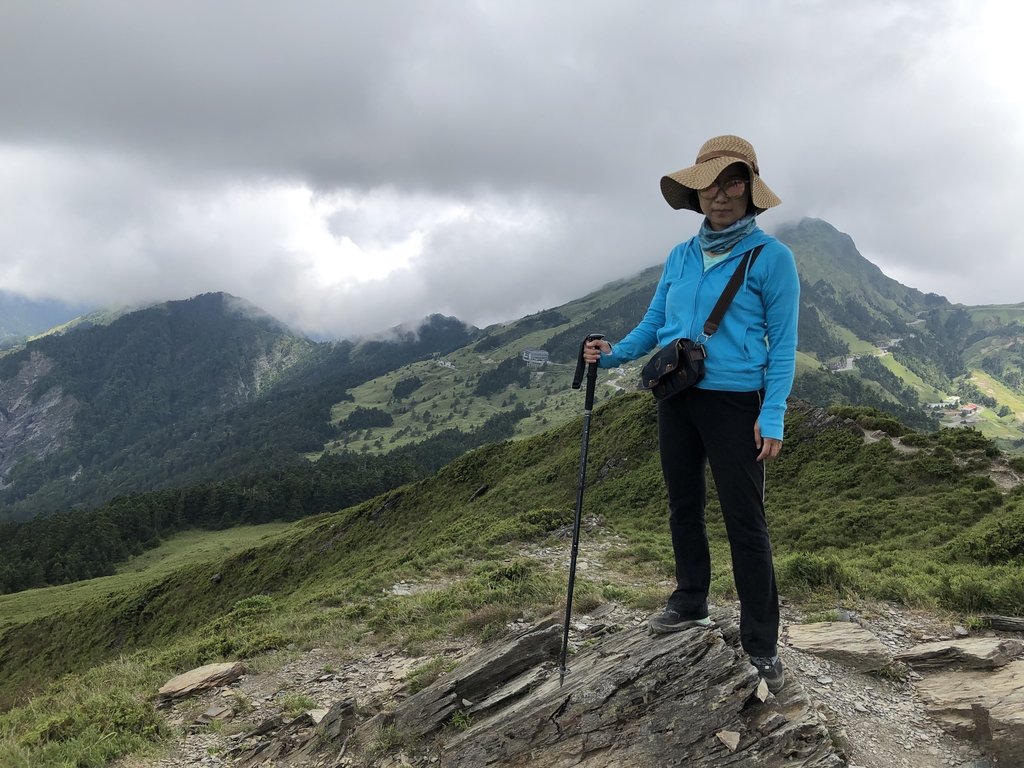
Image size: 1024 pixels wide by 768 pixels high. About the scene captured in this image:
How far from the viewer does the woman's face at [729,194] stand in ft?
16.1

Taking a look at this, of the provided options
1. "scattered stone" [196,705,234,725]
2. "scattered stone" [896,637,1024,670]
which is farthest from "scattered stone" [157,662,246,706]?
"scattered stone" [896,637,1024,670]

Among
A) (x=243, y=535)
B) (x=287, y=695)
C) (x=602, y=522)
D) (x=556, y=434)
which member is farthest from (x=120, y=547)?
(x=287, y=695)

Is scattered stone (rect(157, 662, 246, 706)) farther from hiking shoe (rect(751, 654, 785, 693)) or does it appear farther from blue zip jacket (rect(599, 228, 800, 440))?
blue zip jacket (rect(599, 228, 800, 440))

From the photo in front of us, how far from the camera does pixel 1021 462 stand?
65.6 ft

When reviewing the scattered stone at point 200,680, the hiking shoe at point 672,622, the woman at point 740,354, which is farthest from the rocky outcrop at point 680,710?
the scattered stone at point 200,680

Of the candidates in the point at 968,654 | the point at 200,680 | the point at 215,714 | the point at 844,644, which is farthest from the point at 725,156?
the point at 200,680

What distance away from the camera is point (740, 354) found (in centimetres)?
487

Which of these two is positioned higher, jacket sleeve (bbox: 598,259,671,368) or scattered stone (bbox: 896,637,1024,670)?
jacket sleeve (bbox: 598,259,671,368)

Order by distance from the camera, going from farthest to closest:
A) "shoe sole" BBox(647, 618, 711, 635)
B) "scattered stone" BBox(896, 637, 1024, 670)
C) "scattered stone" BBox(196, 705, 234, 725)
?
1. "scattered stone" BBox(196, 705, 234, 725)
2. "scattered stone" BBox(896, 637, 1024, 670)
3. "shoe sole" BBox(647, 618, 711, 635)

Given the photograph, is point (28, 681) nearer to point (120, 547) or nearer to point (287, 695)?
point (287, 695)

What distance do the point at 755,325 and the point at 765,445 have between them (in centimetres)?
110

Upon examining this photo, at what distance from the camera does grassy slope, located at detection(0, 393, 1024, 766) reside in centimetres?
921

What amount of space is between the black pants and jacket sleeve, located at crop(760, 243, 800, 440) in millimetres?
212

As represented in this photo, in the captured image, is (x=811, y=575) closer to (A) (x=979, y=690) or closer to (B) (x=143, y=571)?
(A) (x=979, y=690)
